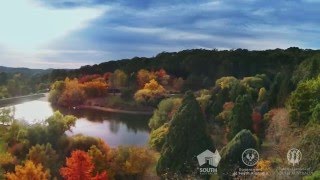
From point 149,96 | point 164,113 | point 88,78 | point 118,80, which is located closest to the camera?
point 164,113

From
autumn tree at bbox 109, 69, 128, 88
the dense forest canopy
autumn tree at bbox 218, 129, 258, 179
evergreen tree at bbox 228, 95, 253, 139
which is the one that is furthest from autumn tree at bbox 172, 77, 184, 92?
autumn tree at bbox 218, 129, 258, 179

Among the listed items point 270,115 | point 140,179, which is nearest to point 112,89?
point 270,115

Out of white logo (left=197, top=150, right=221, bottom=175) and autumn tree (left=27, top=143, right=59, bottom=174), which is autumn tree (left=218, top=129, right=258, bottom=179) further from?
autumn tree (left=27, top=143, right=59, bottom=174)

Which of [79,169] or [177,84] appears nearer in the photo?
[79,169]

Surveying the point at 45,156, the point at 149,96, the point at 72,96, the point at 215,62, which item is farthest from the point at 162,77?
the point at 45,156

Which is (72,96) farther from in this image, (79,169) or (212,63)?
(79,169)

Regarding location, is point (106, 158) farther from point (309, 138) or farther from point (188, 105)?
point (309, 138)

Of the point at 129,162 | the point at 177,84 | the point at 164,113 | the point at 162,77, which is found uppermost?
the point at 162,77
